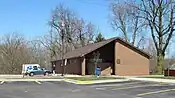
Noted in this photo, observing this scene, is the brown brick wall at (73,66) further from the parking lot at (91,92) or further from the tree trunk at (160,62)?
the parking lot at (91,92)

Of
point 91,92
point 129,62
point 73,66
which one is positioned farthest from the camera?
point 73,66

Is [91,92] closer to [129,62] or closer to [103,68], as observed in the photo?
[103,68]

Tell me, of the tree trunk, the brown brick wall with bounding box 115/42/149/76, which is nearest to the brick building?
the brown brick wall with bounding box 115/42/149/76

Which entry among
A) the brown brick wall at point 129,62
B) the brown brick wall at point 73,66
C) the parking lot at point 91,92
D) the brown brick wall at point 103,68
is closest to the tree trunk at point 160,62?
the brown brick wall at point 129,62

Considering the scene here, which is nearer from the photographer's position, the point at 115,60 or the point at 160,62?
the point at 115,60

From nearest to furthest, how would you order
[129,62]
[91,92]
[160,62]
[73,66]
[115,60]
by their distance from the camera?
[91,92] → [115,60] → [129,62] → [73,66] → [160,62]

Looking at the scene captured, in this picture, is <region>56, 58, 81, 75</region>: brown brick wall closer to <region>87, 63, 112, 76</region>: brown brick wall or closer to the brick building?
the brick building

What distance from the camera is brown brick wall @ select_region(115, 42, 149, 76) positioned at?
51688 mm

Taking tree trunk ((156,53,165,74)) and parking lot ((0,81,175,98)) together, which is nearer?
parking lot ((0,81,175,98))

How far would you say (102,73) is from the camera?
169ft

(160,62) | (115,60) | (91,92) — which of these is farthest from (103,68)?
(91,92)

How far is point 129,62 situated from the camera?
52.4 m

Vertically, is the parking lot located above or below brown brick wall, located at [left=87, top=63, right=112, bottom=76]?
below

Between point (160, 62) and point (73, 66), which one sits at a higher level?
point (160, 62)
